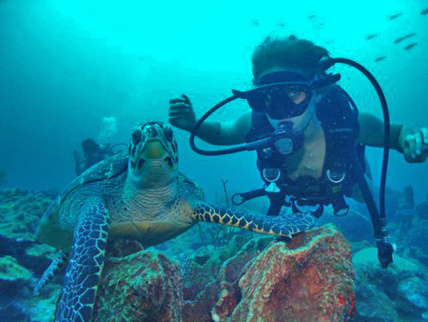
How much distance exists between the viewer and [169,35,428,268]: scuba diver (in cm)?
358

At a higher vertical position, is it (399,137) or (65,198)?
(65,198)

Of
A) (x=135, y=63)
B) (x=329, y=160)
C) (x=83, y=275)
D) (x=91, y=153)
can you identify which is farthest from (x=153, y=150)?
(x=135, y=63)

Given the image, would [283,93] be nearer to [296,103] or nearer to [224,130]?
[296,103]

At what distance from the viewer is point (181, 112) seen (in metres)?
3.79

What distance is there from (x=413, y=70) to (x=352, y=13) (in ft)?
70.9

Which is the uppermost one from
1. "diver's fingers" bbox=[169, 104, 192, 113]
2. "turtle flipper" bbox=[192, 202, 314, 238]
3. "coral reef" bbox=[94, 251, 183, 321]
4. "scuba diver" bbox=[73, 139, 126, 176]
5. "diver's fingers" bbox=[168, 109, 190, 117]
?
"scuba diver" bbox=[73, 139, 126, 176]

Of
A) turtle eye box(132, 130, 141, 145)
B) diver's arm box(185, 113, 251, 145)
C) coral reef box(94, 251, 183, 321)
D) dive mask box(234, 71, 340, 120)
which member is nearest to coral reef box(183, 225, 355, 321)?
coral reef box(94, 251, 183, 321)

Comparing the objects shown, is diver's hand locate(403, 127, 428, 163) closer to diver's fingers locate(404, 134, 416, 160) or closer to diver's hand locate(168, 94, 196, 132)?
diver's fingers locate(404, 134, 416, 160)

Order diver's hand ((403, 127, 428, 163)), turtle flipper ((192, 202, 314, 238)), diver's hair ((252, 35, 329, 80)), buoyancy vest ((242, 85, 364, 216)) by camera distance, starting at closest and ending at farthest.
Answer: turtle flipper ((192, 202, 314, 238)) → diver's hand ((403, 127, 428, 163)) → buoyancy vest ((242, 85, 364, 216)) → diver's hair ((252, 35, 329, 80))

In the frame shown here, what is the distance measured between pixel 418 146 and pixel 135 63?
6632 cm

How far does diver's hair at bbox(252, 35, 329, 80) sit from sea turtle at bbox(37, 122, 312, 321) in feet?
7.80

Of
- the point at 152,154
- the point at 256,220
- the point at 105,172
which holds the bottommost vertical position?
the point at 256,220

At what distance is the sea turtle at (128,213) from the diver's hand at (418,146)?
1.37 metres

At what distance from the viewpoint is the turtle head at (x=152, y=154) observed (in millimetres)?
2553
